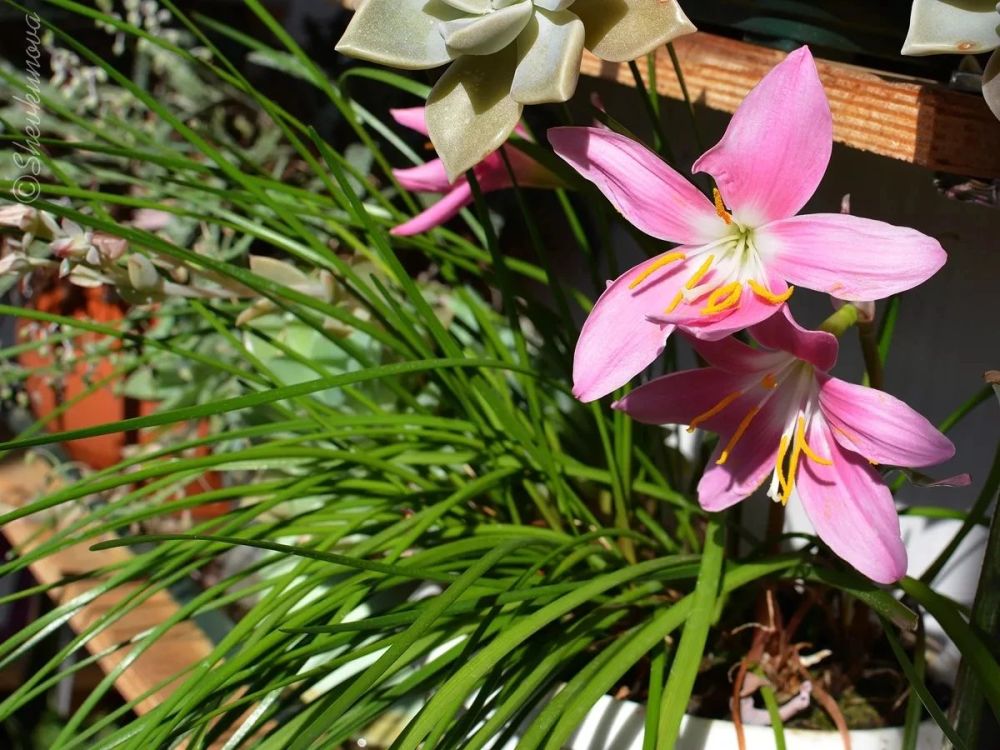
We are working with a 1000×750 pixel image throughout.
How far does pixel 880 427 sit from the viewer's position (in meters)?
0.30

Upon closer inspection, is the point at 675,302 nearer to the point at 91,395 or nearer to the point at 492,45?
the point at 492,45

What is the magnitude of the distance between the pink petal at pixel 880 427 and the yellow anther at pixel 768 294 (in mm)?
40

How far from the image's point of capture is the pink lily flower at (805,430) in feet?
0.98

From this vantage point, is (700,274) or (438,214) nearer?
(700,274)

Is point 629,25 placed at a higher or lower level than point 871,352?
higher

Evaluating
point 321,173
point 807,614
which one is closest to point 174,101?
point 321,173

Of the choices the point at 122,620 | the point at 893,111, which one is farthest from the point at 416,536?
the point at 122,620

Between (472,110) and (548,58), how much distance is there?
3cm

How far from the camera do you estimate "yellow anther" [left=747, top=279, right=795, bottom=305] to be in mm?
278

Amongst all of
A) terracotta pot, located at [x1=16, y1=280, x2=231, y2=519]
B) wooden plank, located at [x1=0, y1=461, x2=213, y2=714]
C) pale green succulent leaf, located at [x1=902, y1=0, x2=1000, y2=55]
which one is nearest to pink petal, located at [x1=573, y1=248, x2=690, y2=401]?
pale green succulent leaf, located at [x1=902, y1=0, x2=1000, y2=55]

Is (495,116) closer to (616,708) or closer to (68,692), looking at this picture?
(616,708)

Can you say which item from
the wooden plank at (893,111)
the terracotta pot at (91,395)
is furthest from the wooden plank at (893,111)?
the terracotta pot at (91,395)

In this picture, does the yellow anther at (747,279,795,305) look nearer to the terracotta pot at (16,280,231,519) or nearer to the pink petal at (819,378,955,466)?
the pink petal at (819,378,955,466)

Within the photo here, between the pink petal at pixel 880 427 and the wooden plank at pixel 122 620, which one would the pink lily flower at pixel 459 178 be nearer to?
the pink petal at pixel 880 427
